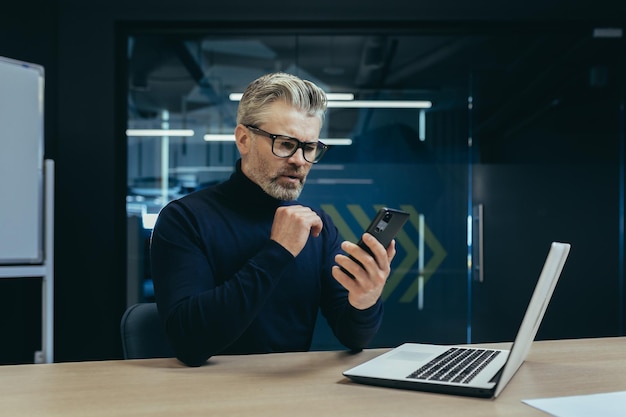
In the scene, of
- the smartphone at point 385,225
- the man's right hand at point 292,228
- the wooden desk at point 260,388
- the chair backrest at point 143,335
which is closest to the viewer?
the wooden desk at point 260,388

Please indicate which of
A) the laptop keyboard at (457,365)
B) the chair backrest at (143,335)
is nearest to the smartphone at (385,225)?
the laptop keyboard at (457,365)

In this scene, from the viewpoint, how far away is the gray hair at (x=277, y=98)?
5.82 feet

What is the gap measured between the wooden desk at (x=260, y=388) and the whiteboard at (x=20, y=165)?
170 cm

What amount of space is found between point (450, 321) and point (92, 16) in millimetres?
2781

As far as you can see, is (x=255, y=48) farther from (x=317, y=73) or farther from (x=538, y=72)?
(x=538, y=72)

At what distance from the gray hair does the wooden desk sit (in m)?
0.67

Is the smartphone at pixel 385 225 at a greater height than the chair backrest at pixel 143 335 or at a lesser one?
greater

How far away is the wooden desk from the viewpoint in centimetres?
106

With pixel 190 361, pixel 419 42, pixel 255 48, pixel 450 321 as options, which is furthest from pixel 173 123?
pixel 190 361

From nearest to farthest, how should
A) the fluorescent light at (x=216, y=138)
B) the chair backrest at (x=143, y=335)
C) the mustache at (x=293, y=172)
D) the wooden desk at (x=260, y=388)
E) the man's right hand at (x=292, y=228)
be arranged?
the wooden desk at (x=260, y=388)
the man's right hand at (x=292, y=228)
the chair backrest at (x=143, y=335)
the mustache at (x=293, y=172)
the fluorescent light at (x=216, y=138)

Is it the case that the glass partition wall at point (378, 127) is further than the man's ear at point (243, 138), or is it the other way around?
the glass partition wall at point (378, 127)

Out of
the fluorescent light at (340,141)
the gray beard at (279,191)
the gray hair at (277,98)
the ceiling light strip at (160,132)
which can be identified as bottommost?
the gray beard at (279,191)

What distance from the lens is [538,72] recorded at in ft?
13.1

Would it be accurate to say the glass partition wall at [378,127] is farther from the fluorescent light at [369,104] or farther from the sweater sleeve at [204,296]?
the sweater sleeve at [204,296]
